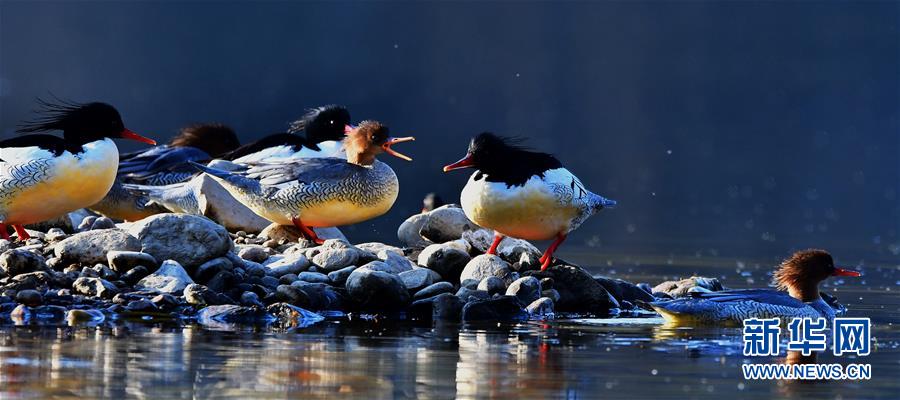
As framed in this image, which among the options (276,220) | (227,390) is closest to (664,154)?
(276,220)

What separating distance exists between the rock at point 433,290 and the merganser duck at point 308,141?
352 centimetres

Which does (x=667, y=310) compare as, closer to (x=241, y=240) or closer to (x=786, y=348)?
(x=786, y=348)

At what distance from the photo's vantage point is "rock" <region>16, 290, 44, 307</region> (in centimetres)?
936

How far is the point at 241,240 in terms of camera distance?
1229 centimetres

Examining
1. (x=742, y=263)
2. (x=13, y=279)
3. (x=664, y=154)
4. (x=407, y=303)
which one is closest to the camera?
(x=13, y=279)

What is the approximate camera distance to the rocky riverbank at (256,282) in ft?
31.2

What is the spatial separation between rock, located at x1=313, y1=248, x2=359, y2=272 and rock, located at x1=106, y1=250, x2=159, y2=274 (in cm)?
124

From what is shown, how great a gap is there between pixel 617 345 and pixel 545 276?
2.26 meters

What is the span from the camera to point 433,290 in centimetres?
1056

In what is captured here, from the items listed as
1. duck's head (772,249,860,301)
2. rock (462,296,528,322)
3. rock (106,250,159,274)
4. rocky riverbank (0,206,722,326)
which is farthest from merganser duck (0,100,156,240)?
duck's head (772,249,860,301)

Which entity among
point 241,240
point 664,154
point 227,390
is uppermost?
point 664,154

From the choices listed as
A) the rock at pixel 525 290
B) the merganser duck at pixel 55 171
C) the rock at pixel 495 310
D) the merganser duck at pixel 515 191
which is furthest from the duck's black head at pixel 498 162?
the merganser duck at pixel 55 171

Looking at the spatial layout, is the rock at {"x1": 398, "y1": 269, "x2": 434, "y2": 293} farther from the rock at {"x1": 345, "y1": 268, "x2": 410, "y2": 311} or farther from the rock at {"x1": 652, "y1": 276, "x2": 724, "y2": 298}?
the rock at {"x1": 652, "y1": 276, "x2": 724, "y2": 298}

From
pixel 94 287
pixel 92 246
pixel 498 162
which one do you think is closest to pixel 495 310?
pixel 498 162
